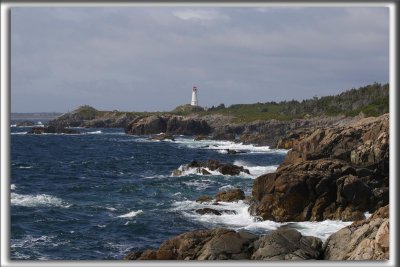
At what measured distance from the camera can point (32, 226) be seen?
3067 cm

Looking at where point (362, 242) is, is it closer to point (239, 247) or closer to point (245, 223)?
point (239, 247)

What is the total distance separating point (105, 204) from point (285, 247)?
20.7m

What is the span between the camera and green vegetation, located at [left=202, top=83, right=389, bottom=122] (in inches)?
4017

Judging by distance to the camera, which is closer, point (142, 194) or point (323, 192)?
point (323, 192)

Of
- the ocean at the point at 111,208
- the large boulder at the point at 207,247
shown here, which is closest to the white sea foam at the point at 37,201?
the ocean at the point at 111,208

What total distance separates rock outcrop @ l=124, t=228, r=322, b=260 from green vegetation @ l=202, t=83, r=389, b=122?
251 ft

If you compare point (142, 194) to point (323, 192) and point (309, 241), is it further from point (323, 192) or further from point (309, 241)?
point (309, 241)

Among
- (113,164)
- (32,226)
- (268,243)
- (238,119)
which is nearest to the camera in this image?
(268,243)

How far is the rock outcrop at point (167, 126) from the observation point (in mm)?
139750

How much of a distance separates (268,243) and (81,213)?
1782cm

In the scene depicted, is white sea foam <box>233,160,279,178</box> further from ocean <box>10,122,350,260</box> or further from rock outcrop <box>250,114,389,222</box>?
rock outcrop <box>250,114,389,222</box>

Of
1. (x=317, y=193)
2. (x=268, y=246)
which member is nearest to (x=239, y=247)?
(x=268, y=246)

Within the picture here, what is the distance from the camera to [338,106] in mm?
126500
